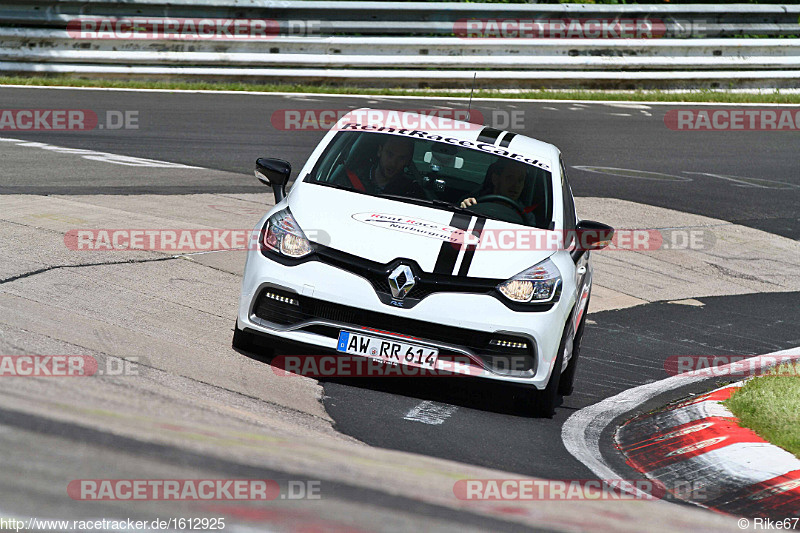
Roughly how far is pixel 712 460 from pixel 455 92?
51.6ft

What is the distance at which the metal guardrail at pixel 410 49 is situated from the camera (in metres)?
18.6

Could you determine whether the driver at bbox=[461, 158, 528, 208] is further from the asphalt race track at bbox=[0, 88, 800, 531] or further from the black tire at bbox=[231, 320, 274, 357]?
the black tire at bbox=[231, 320, 274, 357]

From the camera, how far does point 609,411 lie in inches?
258

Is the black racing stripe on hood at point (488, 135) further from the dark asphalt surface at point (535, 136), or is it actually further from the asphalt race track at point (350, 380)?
the dark asphalt surface at point (535, 136)

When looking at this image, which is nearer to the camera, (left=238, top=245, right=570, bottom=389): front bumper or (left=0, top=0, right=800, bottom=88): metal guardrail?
(left=238, top=245, right=570, bottom=389): front bumper

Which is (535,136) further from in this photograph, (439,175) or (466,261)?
(466,261)

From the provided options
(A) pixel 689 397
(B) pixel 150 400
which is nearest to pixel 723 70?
(A) pixel 689 397

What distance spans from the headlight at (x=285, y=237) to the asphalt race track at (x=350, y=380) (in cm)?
68

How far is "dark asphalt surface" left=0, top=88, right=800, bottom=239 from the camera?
43.4 ft

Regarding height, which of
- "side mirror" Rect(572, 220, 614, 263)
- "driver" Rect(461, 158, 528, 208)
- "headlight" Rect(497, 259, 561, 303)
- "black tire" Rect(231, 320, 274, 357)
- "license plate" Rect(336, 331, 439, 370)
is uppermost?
"driver" Rect(461, 158, 528, 208)

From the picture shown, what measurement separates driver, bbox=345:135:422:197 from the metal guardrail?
1286 cm

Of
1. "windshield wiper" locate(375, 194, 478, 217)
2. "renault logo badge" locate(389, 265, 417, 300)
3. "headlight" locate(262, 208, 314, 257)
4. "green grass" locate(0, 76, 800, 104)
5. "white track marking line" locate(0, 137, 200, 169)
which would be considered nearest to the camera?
"renault logo badge" locate(389, 265, 417, 300)

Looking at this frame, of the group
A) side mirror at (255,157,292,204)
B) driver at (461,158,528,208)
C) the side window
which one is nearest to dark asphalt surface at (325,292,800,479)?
the side window

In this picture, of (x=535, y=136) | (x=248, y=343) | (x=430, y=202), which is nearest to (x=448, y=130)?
(x=430, y=202)
